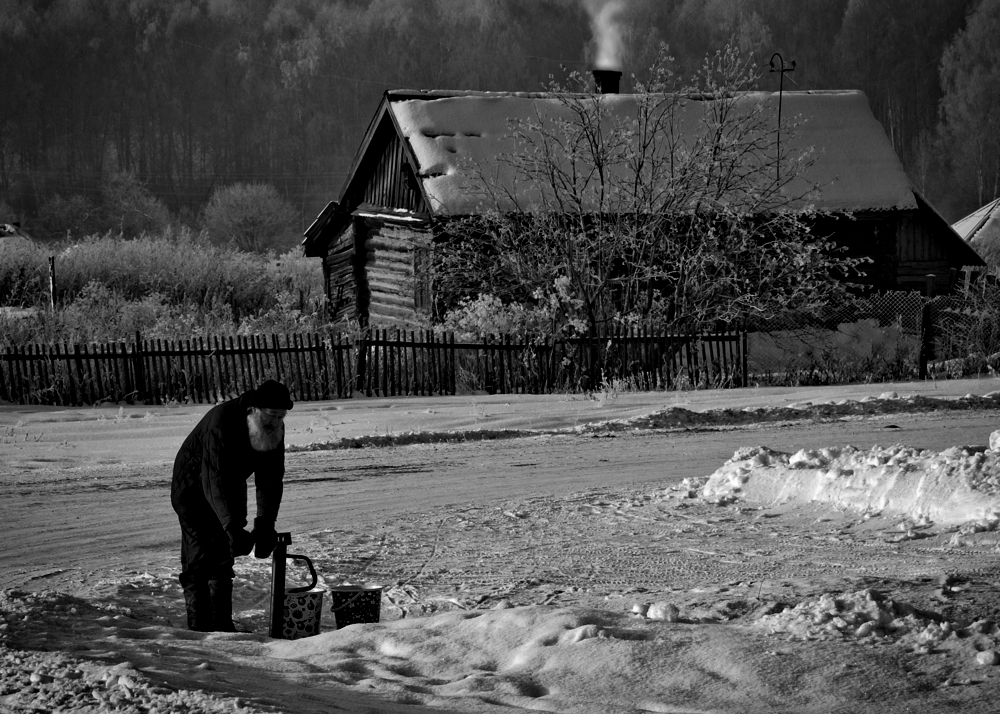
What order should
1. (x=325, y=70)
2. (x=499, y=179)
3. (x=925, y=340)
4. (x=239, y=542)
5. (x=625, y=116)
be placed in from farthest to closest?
(x=325, y=70)
(x=625, y=116)
(x=499, y=179)
(x=925, y=340)
(x=239, y=542)

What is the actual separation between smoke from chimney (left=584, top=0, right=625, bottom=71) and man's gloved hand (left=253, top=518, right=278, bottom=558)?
83.5 metres

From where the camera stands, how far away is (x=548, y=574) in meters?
7.19

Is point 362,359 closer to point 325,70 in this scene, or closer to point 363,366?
point 363,366

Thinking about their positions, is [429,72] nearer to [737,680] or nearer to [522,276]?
[522,276]

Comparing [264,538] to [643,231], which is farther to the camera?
[643,231]

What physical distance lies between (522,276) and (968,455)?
13.5 metres

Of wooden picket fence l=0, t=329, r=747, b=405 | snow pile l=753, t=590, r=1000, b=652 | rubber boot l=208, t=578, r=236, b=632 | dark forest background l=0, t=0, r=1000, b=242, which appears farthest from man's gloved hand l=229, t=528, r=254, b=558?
dark forest background l=0, t=0, r=1000, b=242

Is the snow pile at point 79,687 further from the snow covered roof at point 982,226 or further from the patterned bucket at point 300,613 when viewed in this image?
the snow covered roof at point 982,226

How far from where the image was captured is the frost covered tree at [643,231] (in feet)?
69.1

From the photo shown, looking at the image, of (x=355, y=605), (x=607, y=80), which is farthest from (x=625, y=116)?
(x=355, y=605)

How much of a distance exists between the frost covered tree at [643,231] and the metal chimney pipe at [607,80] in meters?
7.53

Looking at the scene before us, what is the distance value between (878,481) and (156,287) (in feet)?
88.1

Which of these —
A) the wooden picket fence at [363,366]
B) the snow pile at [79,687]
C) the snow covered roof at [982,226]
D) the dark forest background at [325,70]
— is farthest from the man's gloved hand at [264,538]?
the dark forest background at [325,70]

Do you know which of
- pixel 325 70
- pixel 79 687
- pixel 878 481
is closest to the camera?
pixel 79 687
